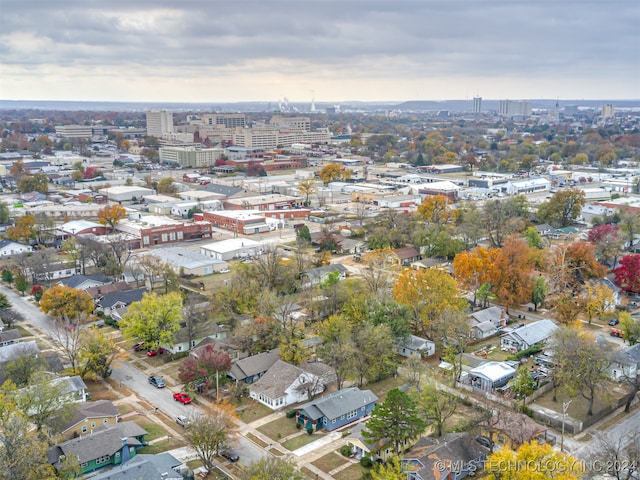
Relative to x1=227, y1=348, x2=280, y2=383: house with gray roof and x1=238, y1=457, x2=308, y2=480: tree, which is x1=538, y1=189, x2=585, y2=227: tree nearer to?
x1=227, y1=348, x2=280, y2=383: house with gray roof

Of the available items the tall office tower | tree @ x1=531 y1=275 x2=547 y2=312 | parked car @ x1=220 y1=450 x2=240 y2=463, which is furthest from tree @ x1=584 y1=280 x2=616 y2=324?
the tall office tower

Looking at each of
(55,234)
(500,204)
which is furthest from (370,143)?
(55,234)

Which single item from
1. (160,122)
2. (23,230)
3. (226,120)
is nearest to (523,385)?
(23,230)

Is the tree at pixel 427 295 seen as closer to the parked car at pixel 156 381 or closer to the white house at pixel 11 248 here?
the parked car at pixel 156 381

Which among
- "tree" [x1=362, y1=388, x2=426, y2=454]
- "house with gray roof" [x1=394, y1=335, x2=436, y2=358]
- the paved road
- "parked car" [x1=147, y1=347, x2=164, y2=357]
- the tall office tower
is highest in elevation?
the tall office tower

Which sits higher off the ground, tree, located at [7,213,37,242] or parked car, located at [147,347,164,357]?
tree, located at [7,213,37,242]

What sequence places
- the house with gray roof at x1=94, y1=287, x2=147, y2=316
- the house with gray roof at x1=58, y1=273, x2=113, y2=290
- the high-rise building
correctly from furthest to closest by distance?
the high-rise building → the house with gray roof at x1=58, y1=273, x2=113, y2=290 → the house with gray roof at x1=94, y1=287, x2=147, y2=316

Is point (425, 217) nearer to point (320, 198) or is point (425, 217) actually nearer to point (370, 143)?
point (320, 198)

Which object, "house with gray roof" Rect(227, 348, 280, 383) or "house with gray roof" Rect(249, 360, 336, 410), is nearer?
"house with gray roof" Rect(249, 360, 336, 410)
